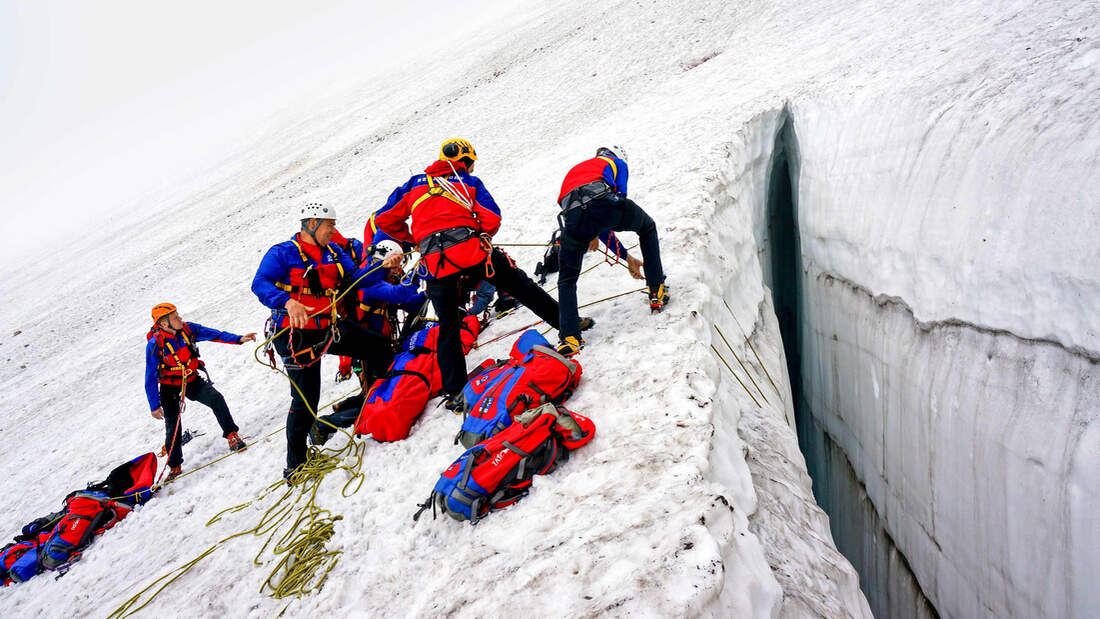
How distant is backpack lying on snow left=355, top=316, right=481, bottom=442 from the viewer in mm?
3742

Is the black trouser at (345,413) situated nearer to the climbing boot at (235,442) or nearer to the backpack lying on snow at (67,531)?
the climbing boot at (235,442)

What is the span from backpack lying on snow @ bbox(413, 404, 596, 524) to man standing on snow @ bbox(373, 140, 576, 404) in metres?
1.07

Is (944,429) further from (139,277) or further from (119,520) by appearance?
(139,277)

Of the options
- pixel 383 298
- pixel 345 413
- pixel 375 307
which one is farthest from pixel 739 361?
pixel 345 413

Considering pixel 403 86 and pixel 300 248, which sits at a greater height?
pixel 403 86

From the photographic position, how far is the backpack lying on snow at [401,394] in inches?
147

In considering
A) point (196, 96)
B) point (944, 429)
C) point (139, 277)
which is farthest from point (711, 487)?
point (196, 96)

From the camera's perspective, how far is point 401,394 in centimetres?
381

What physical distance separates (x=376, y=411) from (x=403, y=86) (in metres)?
24.0

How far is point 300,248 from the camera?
374 centimetres

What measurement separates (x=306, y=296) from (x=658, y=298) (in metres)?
2.49

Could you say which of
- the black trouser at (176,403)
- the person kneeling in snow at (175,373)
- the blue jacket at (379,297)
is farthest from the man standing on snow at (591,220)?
the black trouser at (176,403)

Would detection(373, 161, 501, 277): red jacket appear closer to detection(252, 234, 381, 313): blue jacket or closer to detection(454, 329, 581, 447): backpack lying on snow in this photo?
detection(454, 329, 581, 447): backpack lying on snow

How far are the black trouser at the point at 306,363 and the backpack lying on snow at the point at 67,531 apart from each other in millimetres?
1899
